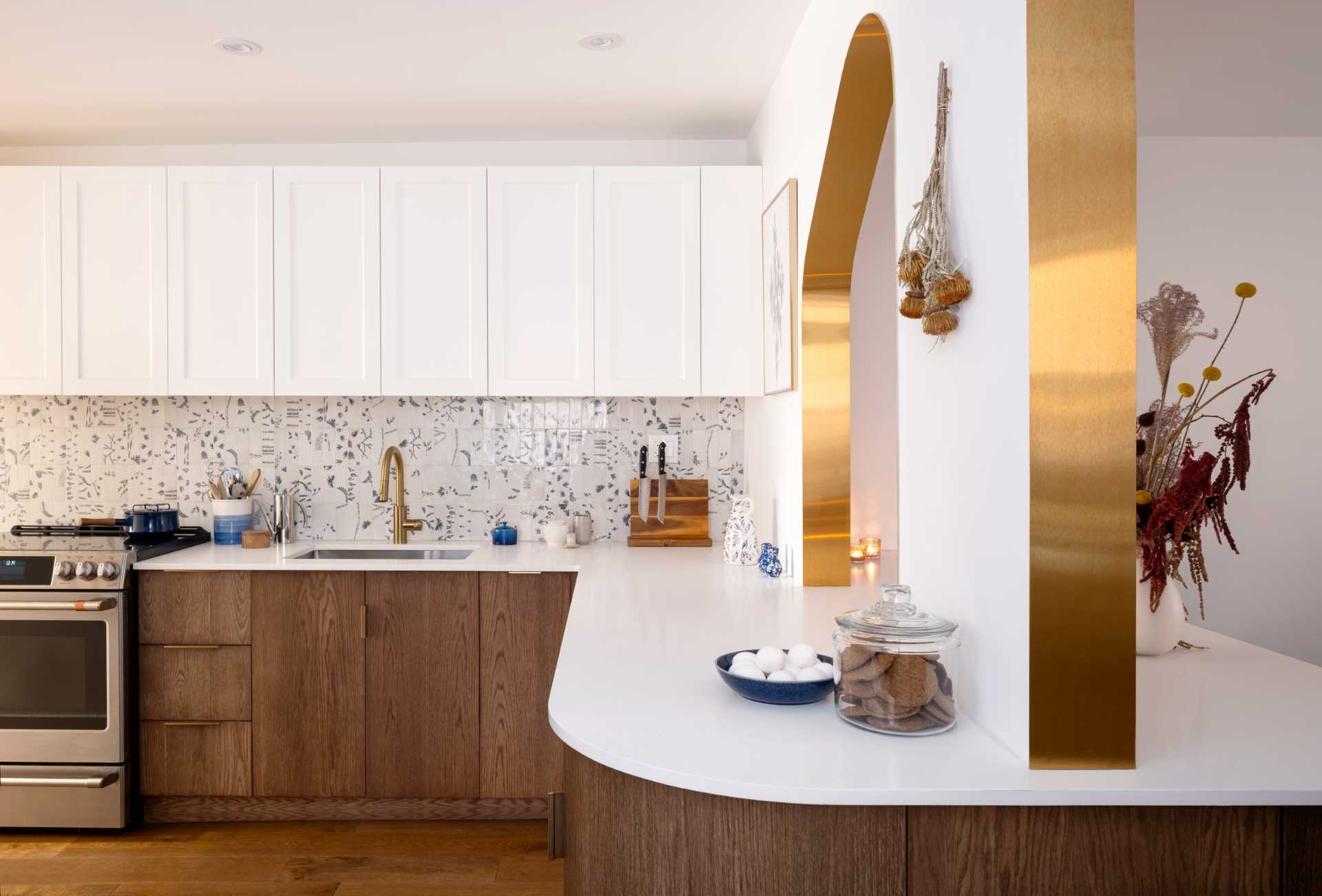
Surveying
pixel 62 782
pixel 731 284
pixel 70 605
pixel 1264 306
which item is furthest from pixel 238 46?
pixel 1264 306

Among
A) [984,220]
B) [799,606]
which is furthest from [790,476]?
[984,220]

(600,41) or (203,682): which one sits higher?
(600,41)

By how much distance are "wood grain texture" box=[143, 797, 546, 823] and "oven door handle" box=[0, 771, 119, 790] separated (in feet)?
0.61

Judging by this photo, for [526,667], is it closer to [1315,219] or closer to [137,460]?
[137,460]

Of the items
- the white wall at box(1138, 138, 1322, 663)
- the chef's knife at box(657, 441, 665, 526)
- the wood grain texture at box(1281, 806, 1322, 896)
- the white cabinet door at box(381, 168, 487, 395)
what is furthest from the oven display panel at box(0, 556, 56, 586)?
the white wall at box(1138, 138, 1322, 663)

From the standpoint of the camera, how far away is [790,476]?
2.67 meters

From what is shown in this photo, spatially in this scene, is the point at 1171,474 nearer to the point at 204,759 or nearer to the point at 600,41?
the point at 600,41

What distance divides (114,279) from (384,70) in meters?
1.37

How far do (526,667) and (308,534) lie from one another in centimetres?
126

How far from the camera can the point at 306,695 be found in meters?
3.01

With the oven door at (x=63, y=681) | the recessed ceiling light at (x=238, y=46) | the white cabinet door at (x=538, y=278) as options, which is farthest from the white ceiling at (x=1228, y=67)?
the oven door at (x=63, y=681)

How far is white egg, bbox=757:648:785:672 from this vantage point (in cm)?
145

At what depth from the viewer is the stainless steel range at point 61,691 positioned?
9.59 feet

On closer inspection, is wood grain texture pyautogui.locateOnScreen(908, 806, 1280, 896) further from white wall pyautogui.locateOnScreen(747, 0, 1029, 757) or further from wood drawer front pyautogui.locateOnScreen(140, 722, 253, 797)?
wood drawer front pyautogui.locateOnScreen(140, 722, 253, 797)
